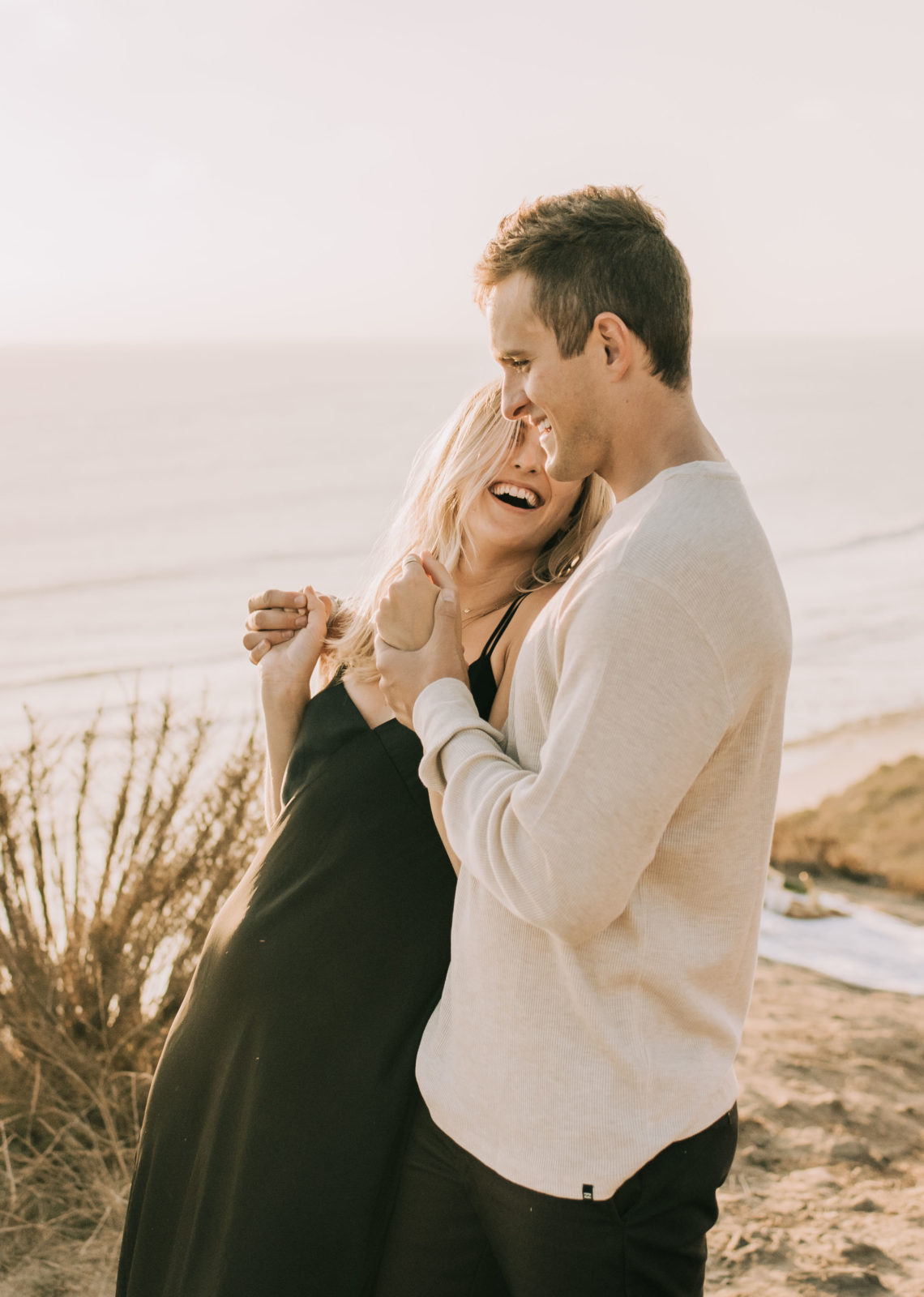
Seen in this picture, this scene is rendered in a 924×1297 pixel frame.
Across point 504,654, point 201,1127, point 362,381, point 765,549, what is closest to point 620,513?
point 765,549

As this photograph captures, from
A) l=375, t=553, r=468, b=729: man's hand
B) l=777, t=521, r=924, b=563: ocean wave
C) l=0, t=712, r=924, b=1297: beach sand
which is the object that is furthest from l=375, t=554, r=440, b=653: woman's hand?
l=777, t=521, r=924, b=563: ocean wave

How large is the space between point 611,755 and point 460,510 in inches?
40.3

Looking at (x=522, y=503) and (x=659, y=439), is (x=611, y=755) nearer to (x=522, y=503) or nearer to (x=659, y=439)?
(x=659, y=439)

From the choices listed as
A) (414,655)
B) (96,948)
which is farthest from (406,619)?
(96,948)

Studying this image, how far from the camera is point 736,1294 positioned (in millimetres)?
2719

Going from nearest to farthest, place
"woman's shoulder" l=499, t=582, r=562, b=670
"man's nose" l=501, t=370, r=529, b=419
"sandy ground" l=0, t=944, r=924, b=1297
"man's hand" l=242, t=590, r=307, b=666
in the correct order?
"man's nose" l=501, t=370, r=529, b=419 < "woman's shoulder" l=499, t=582, r=562, b=670 < "man's hand" l=242, t=590, r=307, b=666 < "sandy ground" l=0, t=944, r=924, b=1297

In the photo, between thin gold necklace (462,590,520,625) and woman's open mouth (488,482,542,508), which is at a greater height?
woman's open mouth (488,482,542,508)

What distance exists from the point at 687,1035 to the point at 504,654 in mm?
688

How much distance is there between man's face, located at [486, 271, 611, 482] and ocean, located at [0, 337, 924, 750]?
1003 millimetres

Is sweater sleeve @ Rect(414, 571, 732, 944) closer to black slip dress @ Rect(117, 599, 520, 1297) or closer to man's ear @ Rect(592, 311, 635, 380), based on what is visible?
man's ear @ Rect(592, 311, 635, 380)

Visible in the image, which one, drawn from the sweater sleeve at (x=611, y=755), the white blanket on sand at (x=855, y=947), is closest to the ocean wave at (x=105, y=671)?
the white blanket on sand at (x=855, y=947)

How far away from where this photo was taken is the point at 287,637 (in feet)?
7.25

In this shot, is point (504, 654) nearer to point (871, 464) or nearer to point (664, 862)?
point (664, 862)

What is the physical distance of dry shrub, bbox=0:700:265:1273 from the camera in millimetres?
2918
